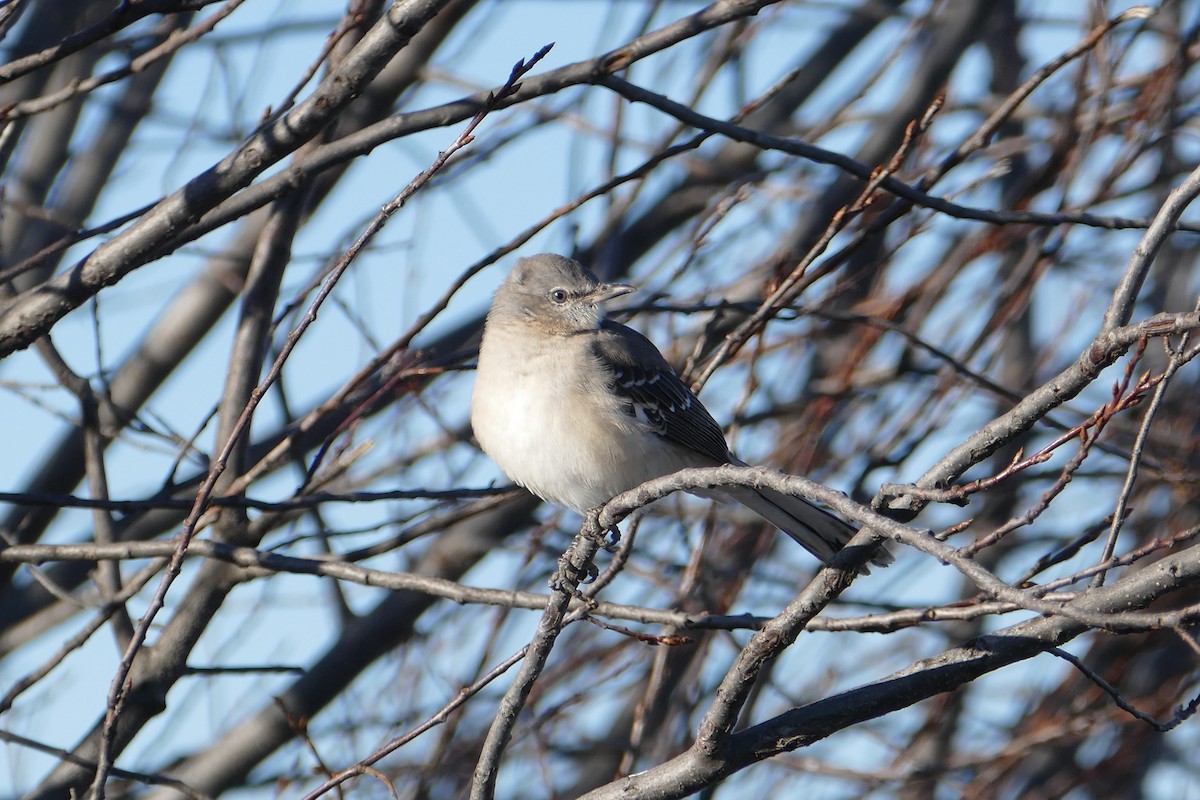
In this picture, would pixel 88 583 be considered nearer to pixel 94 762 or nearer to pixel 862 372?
pixel 94 762

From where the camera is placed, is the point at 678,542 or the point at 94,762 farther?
the point at 678,542

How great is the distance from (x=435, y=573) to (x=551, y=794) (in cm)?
136

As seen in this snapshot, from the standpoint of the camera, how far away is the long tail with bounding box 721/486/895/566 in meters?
5.11

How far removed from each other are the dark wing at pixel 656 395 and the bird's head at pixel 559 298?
12cm

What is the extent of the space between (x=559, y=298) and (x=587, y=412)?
93cm

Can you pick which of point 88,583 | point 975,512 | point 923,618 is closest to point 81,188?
point 88,583

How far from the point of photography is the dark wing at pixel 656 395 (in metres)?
→ 5.43

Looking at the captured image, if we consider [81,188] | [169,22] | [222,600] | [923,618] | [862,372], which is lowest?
[923,618]

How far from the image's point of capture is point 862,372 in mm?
7324

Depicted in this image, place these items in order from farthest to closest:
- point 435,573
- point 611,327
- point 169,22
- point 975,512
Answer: point 975,512 < point 435,573 < point 611,327 < point 169,22

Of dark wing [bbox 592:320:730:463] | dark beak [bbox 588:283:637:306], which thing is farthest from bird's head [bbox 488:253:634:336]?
dark wing [bbox 592:320:730:463]

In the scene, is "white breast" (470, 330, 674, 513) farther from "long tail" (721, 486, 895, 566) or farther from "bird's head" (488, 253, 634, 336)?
"long tail" (721, 486, 895, 566)

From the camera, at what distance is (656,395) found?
5.51 m

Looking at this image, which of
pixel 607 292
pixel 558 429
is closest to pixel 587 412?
pixel 558 429
